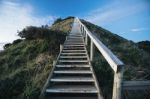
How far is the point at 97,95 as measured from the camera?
5.20 metres

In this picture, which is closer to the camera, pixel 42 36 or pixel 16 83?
pixel 16 83

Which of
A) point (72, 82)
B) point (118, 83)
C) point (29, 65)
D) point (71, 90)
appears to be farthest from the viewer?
point (29, 65)

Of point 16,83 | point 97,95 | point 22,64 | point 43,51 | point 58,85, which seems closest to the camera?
point 97,95

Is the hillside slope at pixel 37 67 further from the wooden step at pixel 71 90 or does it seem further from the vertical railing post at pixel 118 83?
the vertical railing post at pixel 118 83

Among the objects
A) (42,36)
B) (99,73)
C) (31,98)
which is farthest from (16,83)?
(42,36)

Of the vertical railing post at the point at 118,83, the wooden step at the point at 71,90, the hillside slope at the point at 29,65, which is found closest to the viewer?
the vertical railing post at the point at 118,83

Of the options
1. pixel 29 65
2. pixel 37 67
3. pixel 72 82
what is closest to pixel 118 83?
pixel 72 82

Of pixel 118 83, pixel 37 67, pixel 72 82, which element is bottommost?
pixel 72 82

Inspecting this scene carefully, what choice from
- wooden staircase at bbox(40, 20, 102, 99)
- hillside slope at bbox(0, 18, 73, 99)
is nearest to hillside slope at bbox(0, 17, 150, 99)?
hillside slope at bbox(0, 18, 73, 99)

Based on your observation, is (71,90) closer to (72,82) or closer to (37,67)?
(72,82)

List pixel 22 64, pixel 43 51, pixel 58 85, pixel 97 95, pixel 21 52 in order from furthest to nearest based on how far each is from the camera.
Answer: pixel 21 52
pixel 43 51
pixel 22 64
pixel 58 85
pixel 97 95

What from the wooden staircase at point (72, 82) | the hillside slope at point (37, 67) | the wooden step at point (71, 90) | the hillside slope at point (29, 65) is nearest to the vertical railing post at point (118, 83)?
the wooden staircase at point (72, 82)

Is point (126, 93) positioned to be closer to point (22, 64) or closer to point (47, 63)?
point (47, 63)

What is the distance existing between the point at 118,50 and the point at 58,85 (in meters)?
6.70
